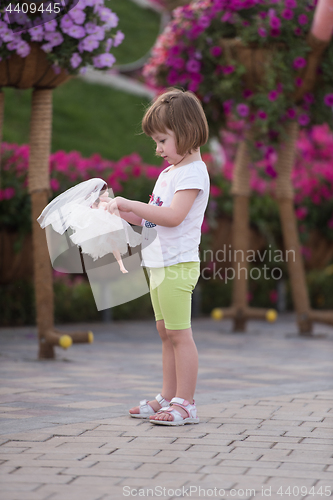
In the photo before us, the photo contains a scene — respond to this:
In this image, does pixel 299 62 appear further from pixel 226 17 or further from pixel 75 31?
pixel 75 31

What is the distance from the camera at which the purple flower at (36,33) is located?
4.00 metres

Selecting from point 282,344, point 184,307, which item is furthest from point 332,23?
point 184,307

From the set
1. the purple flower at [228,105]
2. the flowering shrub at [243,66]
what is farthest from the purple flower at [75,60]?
the purple flower at [228,105]

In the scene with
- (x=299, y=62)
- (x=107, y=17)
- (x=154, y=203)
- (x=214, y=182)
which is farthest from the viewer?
(x=214, y=182)

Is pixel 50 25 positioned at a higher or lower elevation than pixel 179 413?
higher

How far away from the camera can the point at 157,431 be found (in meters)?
2.68

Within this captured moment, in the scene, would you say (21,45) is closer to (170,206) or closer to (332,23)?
(170,206)

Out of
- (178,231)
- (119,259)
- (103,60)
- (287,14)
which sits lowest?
(119,259)

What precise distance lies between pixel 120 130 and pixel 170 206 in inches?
431

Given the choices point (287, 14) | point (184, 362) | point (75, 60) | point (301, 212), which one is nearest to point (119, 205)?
point (184, 362)

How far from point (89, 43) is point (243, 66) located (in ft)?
5.46

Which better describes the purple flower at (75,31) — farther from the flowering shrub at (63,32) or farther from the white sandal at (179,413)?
the white sandal at (179,413)

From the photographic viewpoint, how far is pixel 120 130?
13469 mm

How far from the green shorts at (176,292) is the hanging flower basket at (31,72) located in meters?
1.97
